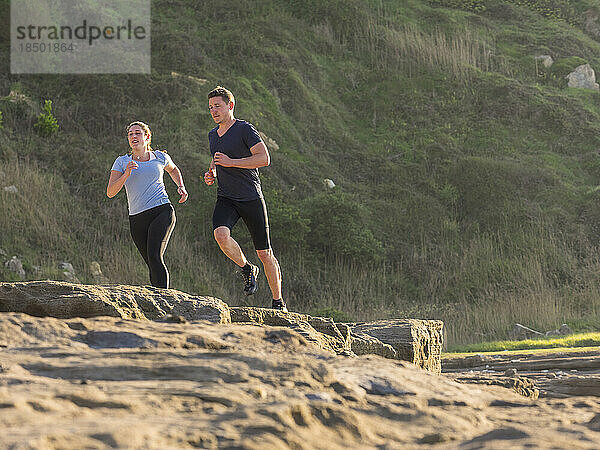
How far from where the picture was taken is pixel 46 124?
744 inches

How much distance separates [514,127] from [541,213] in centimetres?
437

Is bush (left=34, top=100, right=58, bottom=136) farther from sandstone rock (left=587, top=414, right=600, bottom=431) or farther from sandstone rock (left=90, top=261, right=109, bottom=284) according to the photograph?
sandstone rock (left=587, top=414, right=600, bottom=431)

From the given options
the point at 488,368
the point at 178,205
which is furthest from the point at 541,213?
the point at 488,368

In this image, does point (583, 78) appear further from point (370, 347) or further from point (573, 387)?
point (370, 347)

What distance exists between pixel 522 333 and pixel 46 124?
38.5 ft

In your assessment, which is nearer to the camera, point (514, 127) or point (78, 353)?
point (78, 353)

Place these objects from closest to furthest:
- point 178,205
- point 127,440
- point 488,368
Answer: point 127,440 → point 488,368 → point 178,205

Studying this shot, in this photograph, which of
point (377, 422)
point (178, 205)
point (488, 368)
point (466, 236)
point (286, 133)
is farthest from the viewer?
point (286, 133)

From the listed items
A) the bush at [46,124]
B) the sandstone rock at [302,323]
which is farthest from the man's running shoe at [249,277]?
the bush at [46,124]

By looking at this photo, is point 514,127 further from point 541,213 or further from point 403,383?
point 403,383

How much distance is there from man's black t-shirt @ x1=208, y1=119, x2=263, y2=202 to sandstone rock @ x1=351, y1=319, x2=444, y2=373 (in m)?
1.66

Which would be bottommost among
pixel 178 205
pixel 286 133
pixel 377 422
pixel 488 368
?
pixel 488 368

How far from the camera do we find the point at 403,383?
12.9 ft

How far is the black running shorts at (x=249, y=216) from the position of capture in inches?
297
